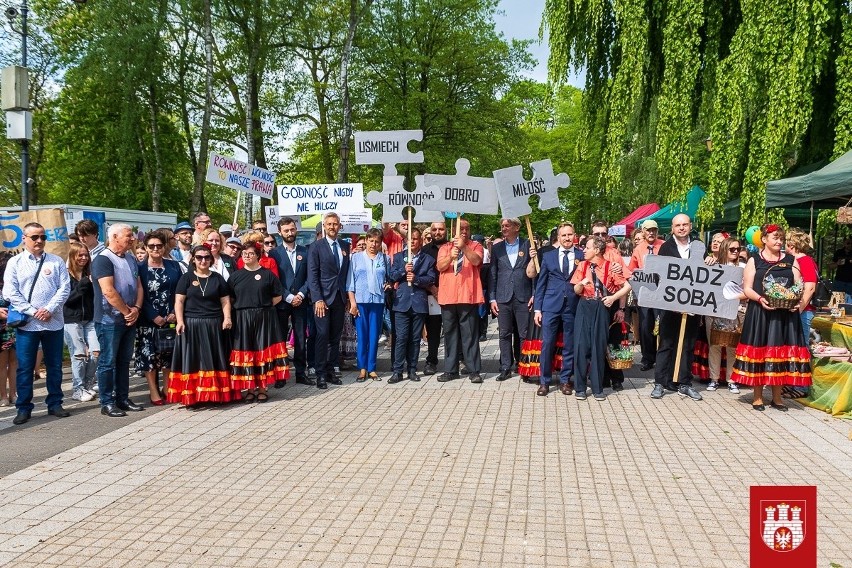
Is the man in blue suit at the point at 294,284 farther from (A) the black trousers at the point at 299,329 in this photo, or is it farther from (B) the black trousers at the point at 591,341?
(B) the black trousers at the point at 591,341

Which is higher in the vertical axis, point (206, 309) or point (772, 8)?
point (772, 8)

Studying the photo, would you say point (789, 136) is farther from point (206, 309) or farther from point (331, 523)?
point (331, 523)

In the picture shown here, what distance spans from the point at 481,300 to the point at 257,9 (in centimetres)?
1849

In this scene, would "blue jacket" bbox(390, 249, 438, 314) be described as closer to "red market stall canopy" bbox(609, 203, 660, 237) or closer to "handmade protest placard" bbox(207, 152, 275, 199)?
"handmade protest placard" bbox(207, 152, 275, 199)

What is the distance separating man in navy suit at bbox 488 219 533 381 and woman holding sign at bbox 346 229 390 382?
150 cm

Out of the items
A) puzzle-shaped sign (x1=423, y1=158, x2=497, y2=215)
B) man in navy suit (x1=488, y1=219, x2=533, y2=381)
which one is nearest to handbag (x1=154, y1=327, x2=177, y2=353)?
puzzle-shaped sign (x1=423, y1=158, x2=497, y2=215)

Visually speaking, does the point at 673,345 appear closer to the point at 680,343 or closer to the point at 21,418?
the point at 680,343

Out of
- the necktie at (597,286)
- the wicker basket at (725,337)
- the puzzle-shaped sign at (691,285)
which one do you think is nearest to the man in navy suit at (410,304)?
the necktie at (597,286)

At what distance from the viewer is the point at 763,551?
2162mm

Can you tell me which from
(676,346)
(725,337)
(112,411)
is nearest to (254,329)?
(112,411)

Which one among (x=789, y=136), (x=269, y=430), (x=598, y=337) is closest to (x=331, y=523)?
(x=269, y=430)

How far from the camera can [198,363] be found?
311 inches

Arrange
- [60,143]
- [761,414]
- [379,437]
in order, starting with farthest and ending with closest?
1. [60,143]
2. [761,414]
3. [379,437]

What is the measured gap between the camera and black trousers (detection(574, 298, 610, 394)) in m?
8.32
